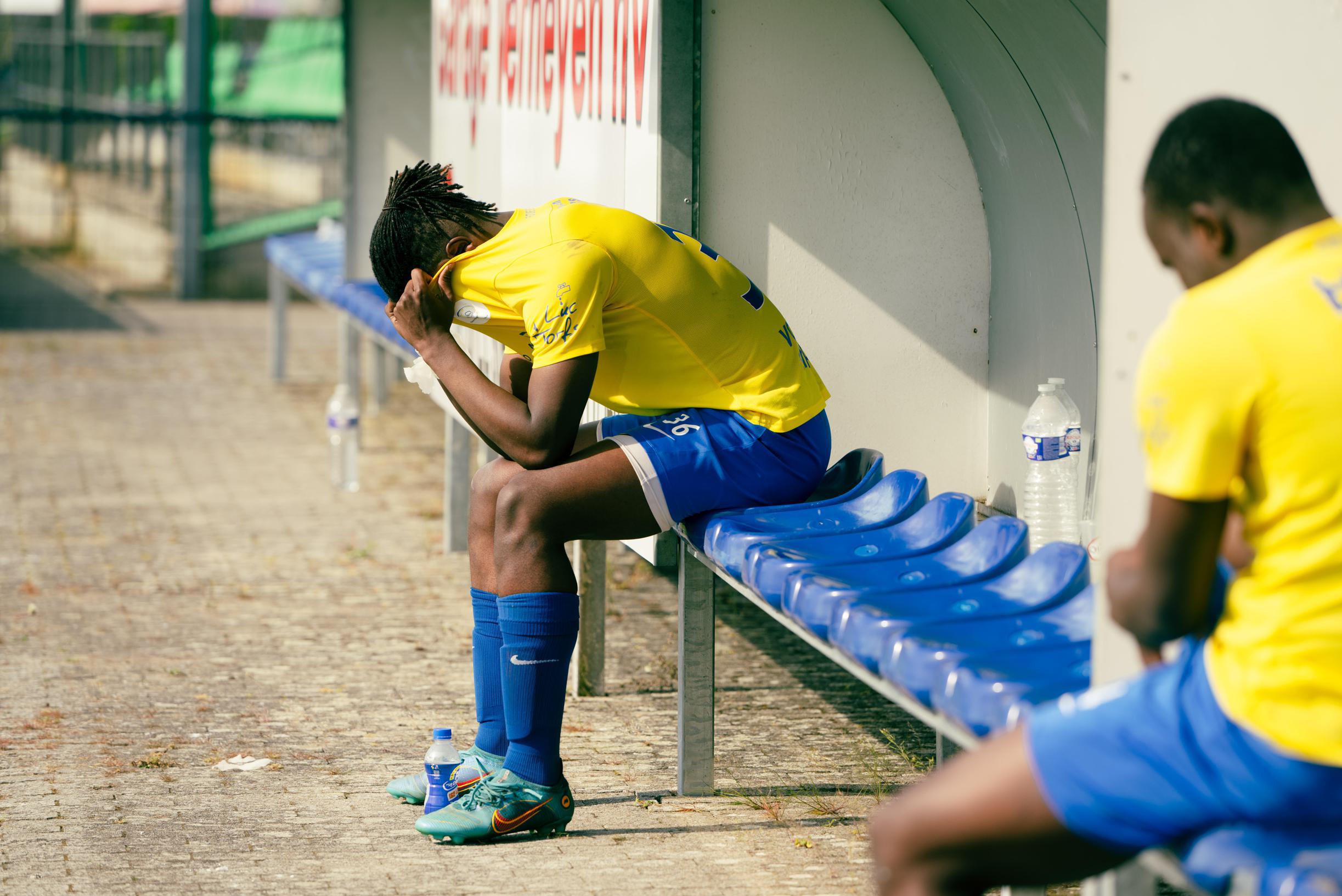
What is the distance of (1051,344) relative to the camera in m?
4.80

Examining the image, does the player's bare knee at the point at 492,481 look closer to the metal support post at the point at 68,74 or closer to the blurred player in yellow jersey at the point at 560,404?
the blurred player in yellow jersey at the point at 560,404

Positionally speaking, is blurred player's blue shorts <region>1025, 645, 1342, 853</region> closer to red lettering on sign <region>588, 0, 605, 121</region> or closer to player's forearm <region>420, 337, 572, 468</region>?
player's forearm <region>420, 337, 572, 468</region>

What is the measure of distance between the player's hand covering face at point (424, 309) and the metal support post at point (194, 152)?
486 inches

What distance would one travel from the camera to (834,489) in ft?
13.4

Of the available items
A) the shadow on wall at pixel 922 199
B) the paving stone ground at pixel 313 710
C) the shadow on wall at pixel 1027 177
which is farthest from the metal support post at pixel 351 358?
the shadow on wall at pixel 1027 177

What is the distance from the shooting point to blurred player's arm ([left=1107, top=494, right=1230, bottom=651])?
1.96 m

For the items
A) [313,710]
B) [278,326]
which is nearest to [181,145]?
[278,326]

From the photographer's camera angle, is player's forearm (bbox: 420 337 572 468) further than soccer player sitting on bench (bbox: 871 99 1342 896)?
Yes

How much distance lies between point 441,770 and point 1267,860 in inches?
88.3

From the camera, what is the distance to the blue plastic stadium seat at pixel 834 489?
382 cm

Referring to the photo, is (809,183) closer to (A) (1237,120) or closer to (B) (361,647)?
(B) (361,647)

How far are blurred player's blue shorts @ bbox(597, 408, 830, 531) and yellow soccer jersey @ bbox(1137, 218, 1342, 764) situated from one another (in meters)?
1.87

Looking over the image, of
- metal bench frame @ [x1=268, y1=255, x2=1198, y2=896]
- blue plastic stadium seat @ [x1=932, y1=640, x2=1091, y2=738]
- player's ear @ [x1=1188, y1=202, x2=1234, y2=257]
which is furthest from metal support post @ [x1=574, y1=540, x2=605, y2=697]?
player's ear @ [x1=1188, y1=202, x2=1234, y2=257]

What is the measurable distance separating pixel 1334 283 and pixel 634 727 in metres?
3.03
